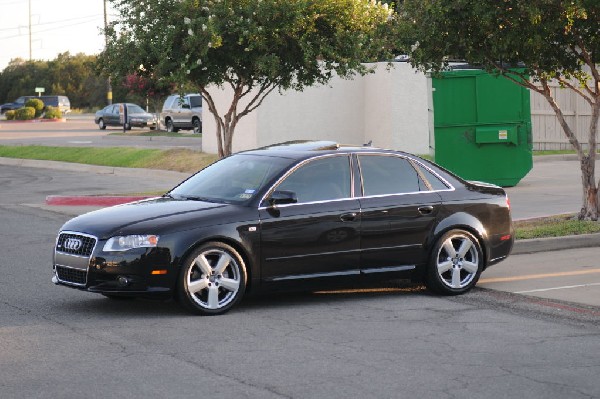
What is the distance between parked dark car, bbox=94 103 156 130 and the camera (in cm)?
5531

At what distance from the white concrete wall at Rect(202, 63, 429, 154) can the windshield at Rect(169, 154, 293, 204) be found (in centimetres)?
1776

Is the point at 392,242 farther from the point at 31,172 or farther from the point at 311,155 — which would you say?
the point at 31,172

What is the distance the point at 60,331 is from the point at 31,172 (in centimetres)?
2268

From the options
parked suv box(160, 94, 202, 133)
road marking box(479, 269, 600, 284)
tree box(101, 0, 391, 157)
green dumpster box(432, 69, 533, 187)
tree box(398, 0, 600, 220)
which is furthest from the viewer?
parked suv box(160, 94, 202, 133)

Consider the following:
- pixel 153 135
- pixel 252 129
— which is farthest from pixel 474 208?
pixel 153 135

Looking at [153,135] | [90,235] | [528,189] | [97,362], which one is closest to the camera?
[97,362]

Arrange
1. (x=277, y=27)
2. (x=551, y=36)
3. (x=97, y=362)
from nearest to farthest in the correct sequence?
1. (x=97, y=362)
2. (x=551, y=36)
3. (x=277, y=27)

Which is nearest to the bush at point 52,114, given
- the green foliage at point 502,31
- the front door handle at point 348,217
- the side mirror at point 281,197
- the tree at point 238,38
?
Answer: the tree at point 238,38

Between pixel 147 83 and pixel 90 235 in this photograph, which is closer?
pixel 90 235

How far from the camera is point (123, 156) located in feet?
106

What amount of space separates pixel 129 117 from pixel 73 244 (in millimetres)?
45614

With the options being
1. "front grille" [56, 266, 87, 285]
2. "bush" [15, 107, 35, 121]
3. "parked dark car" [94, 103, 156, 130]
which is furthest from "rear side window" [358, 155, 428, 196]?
"bush" [15, 107, 35, 121]

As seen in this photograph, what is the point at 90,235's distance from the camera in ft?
32.3

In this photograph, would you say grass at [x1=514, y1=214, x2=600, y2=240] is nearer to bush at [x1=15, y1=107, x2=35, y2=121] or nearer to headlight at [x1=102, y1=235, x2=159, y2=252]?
headlight at [x1=102, y1=235, x2=159, y2=252]
